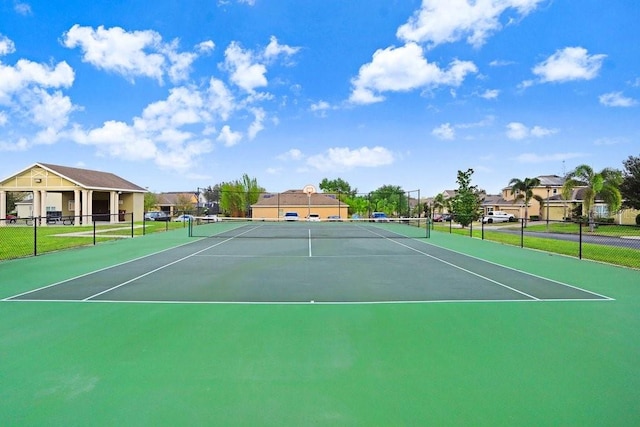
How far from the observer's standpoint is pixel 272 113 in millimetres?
32062

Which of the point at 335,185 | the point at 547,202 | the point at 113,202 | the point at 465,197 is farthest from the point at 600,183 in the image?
the point at 335,185

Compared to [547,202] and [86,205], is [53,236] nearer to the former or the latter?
[86,205]

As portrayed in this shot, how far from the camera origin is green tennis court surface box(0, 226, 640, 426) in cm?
287

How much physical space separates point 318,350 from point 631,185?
1462 inches

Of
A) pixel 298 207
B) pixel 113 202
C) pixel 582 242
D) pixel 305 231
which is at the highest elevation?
pixel 113 202

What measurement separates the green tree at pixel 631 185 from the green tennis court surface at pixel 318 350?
28984 millimetres

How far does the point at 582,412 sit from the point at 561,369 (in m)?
0.84

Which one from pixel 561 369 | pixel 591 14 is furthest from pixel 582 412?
pixel 591 14

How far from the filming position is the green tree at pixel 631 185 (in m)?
30.8

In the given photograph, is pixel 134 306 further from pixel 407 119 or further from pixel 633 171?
pixel 633 171

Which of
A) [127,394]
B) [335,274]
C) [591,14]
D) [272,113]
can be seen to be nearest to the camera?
[127,394]

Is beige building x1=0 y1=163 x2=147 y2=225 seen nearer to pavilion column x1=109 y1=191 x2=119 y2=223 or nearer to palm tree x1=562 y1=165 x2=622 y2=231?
pavilion column x1=109 y1=191 x2=119 y2=223

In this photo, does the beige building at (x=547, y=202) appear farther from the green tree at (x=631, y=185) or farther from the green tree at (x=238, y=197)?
the green tree at (x=238, y=197)

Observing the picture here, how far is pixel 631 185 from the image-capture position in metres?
31.2
